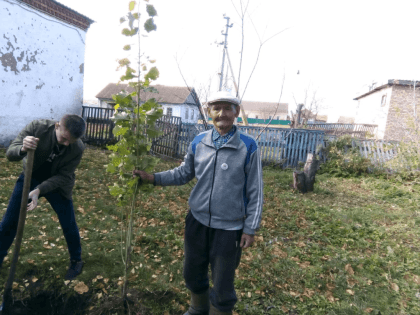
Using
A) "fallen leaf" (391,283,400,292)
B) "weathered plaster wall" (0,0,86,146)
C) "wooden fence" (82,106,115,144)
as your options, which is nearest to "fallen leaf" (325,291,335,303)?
"fallen leaf" (391,283,400,292)

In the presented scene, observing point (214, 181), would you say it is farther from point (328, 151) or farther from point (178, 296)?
point (328, 151)

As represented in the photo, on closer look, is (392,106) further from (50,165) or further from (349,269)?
(50,165)

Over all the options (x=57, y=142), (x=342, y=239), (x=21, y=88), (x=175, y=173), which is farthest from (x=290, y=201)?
(x=21, y=88)

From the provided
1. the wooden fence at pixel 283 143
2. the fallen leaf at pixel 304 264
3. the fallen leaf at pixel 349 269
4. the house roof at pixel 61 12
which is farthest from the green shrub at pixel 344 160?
the house roof at pixel 61 12

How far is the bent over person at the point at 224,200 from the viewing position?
2.01m

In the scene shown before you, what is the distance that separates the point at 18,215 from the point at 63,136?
93cm

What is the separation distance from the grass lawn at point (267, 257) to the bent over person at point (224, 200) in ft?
2.92

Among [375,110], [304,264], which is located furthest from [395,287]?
[375,110]

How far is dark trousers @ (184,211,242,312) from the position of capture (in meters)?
2.02

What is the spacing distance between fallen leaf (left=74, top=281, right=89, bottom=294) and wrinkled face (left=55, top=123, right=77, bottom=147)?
1.50m

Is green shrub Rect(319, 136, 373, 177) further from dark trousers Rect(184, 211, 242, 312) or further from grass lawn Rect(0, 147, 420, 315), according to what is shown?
dark trousers Rect(184, 211, 242, 312)

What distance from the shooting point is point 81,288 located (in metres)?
2.80

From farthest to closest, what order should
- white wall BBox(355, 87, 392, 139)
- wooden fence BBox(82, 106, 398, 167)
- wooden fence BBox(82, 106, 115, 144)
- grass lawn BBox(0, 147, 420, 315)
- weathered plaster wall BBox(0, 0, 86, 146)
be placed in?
white wall BBox(355, 87, 392, 139)
wooden fence BBox(82, 106, 115, 144)
wooden fence BBox(82, 106, 398, 167)
weathered plaster wall BBox(0, 0, 86, 146)
grass lawn BBox(0, 147, 420, 315)

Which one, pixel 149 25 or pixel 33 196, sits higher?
pixel 149 25
